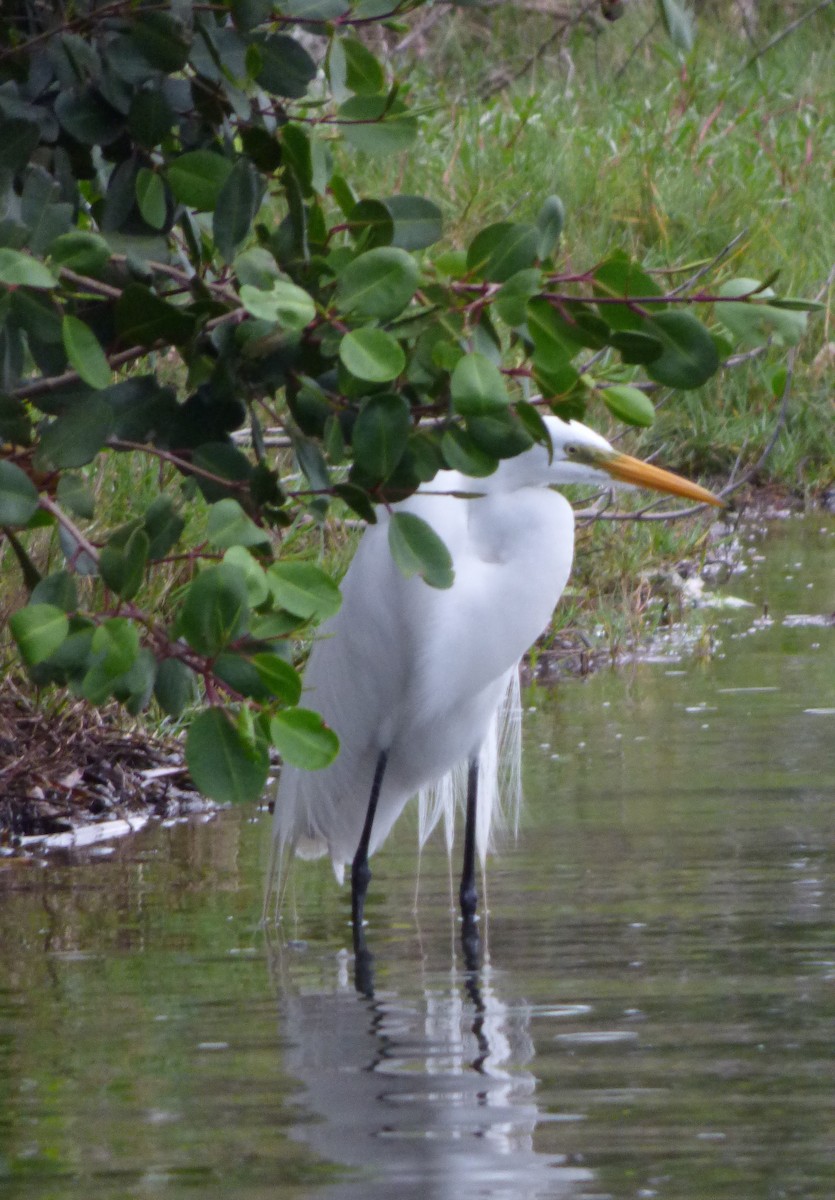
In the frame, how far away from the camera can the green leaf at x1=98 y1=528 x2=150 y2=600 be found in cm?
248

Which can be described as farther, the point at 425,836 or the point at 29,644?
the point at 425,836

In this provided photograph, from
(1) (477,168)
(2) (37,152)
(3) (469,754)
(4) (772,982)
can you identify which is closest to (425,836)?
(3) (469,754)

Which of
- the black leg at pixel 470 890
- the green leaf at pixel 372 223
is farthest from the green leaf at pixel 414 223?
the black leg at pixel 470 890

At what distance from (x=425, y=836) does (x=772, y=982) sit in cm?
153

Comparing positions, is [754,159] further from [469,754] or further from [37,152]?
[37,152]

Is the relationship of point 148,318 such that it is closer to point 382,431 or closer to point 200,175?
point 200,175

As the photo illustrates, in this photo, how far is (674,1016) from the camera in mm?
3037

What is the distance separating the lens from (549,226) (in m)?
2.56

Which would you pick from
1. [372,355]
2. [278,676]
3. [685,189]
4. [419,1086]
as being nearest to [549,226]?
[372,355]

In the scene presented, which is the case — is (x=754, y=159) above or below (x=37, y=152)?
above

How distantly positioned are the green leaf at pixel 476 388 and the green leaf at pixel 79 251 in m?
0.42

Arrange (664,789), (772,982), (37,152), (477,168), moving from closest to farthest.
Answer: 1. (37,152)
2. (772,982)
3. (664,789)
4. (477,168)

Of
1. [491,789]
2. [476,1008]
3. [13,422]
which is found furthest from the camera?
[491,789]

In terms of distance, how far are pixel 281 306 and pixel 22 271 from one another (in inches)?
11.0
